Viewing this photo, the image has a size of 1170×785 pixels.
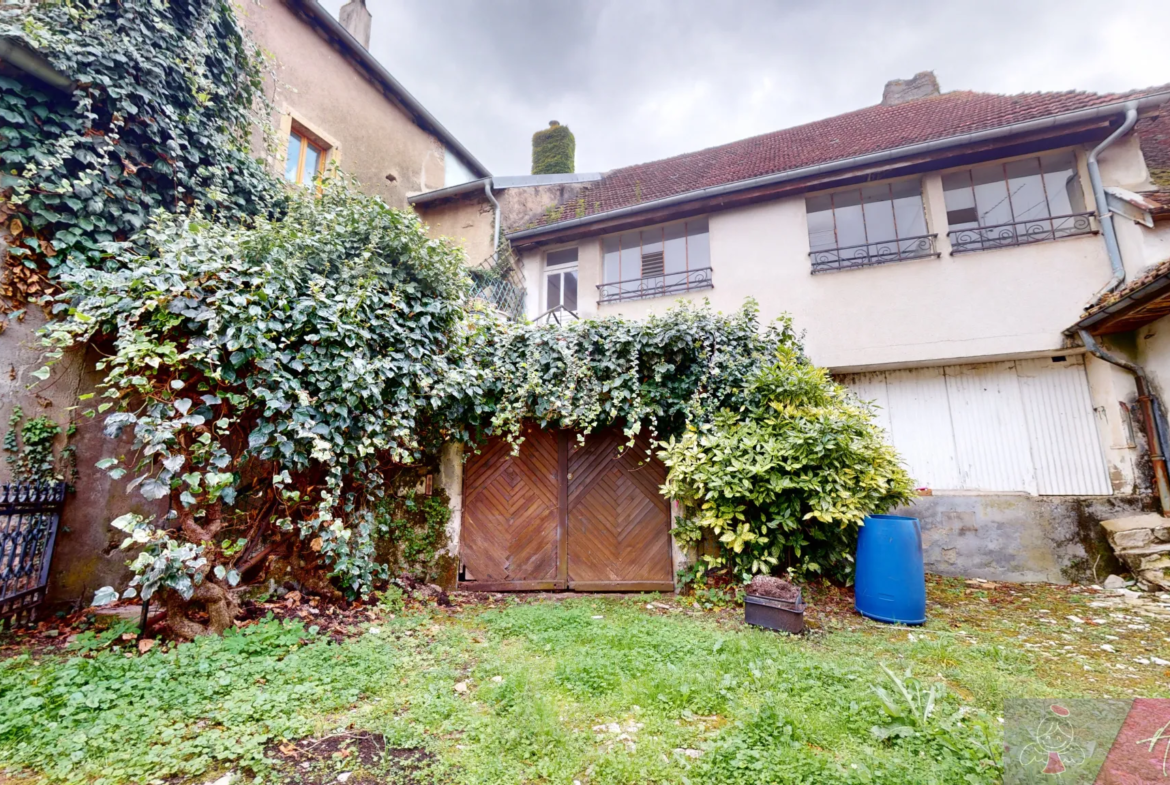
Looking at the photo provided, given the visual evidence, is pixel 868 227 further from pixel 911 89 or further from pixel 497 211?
pixel 497 211

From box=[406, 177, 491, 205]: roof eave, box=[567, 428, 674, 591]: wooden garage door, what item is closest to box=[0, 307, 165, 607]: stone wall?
box=[567, 428, 674, 591]: wooden garage door

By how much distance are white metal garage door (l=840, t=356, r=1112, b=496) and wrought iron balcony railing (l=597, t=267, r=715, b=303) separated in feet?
10.4

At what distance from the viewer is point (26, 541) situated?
3891 millimetres

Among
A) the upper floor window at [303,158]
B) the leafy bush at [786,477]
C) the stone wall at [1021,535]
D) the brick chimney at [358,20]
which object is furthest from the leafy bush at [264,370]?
the brick chimney at [358,20]

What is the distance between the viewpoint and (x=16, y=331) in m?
4.14

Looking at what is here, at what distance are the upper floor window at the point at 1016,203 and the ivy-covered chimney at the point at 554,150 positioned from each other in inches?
326

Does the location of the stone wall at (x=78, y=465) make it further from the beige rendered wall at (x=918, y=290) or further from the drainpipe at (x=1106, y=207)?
the drainpipe at (x=1106, y=207)

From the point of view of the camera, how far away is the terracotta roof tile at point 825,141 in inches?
272

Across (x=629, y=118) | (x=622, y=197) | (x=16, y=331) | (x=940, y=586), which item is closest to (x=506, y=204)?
(x=622, y=197)

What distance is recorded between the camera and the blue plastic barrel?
170 inches

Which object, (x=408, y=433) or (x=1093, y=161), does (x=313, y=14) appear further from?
(x=1093, y=161)

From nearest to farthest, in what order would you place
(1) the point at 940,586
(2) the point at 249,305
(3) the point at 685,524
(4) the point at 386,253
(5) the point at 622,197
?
(2) the point at 249,305, (4) the point at 386,253, (3) the point at 685,524, (1) the point at 940,586, (5) the point at 622,197

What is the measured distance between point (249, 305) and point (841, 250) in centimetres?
765

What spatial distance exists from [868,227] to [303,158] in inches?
371
